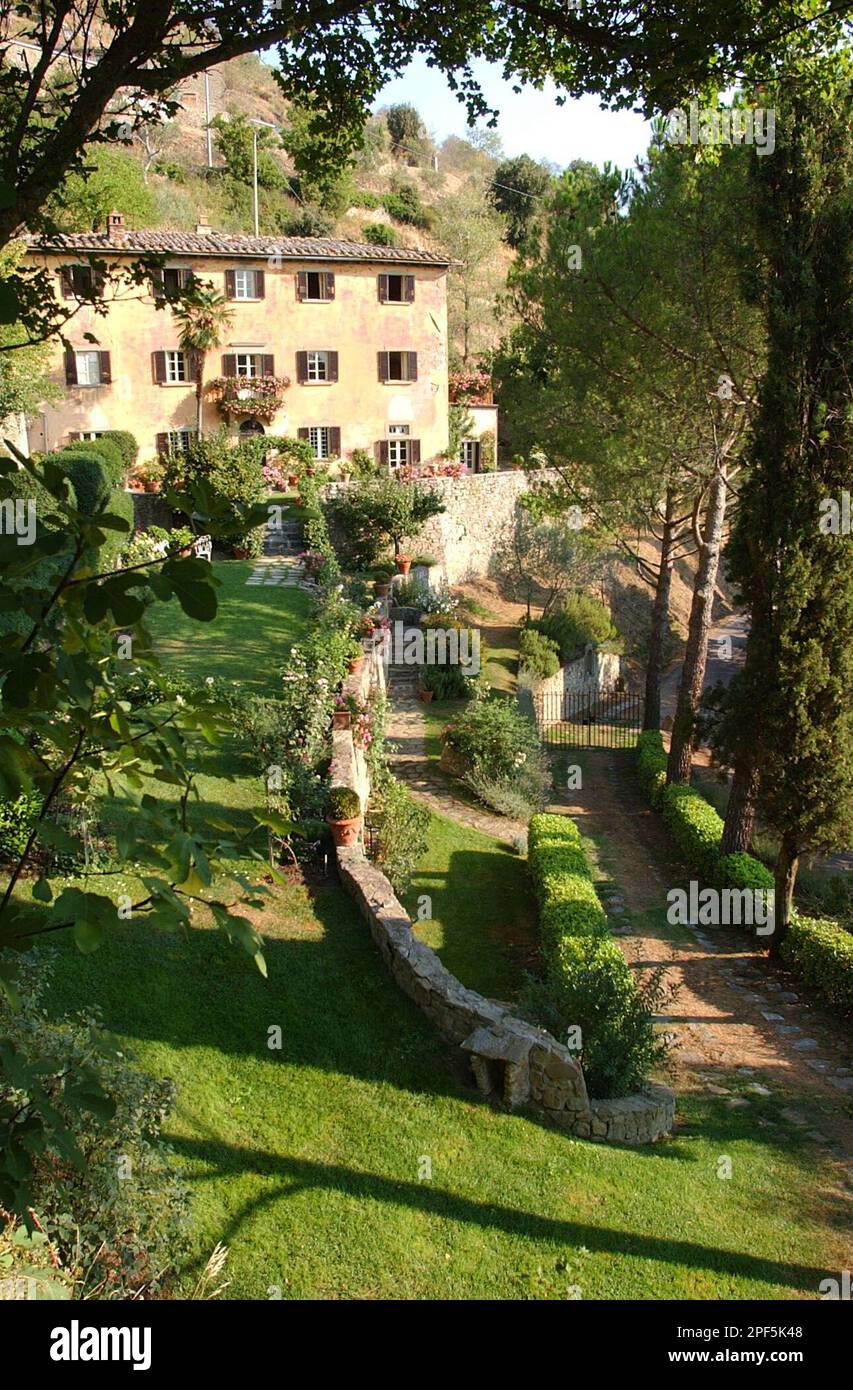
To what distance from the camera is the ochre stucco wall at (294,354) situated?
30.0m

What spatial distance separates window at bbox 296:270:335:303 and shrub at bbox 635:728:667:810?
17611 mm

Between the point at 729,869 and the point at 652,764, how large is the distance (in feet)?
18.6

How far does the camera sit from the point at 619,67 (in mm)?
6992

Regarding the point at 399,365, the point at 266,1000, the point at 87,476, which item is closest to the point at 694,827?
the point at 266,1000

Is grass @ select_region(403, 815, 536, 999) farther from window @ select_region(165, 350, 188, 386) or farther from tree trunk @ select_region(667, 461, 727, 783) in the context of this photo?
window @ select_region(165, 350, 188, 386)

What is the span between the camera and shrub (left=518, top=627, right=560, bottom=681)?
2553 cm

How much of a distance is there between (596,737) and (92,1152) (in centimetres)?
1994

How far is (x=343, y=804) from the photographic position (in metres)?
11.1

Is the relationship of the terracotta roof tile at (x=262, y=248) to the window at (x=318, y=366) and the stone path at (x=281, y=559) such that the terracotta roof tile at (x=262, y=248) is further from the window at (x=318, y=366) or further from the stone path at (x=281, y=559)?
the stone path at (x=281, y=559)

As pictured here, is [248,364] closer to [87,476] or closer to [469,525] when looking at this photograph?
[469,525]

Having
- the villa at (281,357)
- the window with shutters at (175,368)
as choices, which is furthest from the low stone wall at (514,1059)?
the window with shutters at (175,368)

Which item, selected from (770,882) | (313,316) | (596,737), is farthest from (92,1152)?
(313,316)

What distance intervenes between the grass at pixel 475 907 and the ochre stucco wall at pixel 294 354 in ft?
65.1
